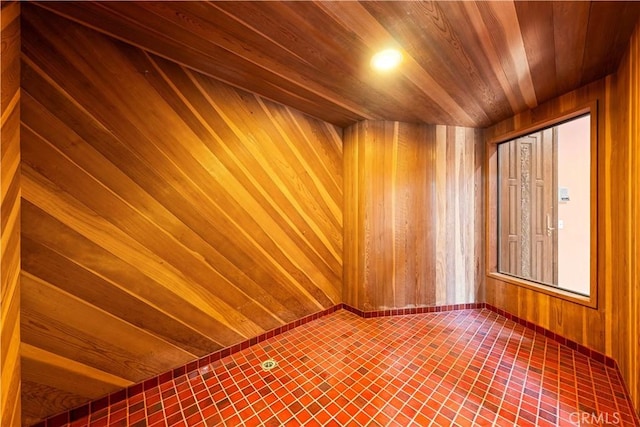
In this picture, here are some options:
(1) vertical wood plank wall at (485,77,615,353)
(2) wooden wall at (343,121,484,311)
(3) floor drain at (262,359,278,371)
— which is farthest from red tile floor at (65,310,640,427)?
(2) wooden wall at (343,121,484,311)

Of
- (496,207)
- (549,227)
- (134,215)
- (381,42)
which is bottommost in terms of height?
(549,227)

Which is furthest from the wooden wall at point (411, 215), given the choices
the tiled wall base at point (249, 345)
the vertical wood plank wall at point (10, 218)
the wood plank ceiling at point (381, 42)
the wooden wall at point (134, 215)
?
the vertical wood plank wall at point (10, 218)

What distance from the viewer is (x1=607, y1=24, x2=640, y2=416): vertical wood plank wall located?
1.37 metres

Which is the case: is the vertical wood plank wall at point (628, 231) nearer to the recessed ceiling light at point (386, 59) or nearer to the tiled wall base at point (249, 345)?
the tiled wall base at point (249, 345)

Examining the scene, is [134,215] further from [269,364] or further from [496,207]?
[496,207]

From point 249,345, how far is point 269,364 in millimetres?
314

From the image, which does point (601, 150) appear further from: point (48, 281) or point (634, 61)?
point (48, 281)

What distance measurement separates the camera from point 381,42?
55.9 inches

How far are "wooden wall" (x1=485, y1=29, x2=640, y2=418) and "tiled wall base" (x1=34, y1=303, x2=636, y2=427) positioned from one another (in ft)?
0.23

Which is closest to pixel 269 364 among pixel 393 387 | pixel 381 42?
pixel 393 387

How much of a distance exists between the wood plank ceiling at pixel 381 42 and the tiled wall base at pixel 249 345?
6.96 feet

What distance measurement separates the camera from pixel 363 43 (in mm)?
1425

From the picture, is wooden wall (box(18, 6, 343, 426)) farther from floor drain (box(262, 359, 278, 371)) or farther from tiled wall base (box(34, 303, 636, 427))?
floor drain (box(262, 359, 278, 371))

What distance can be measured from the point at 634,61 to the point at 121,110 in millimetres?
3024
